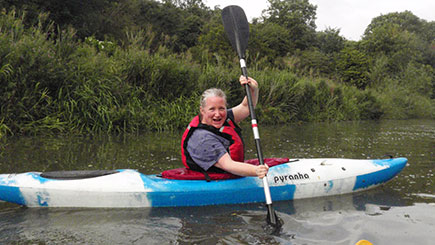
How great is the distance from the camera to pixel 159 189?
2643 mm

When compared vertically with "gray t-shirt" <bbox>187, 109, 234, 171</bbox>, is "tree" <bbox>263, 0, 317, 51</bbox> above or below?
above

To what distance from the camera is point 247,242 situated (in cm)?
199

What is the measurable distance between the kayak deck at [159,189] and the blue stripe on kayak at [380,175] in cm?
11

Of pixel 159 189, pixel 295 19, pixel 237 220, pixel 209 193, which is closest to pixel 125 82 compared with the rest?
pixel 159 189

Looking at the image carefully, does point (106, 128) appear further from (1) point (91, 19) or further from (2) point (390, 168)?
(1) point (91, 19)

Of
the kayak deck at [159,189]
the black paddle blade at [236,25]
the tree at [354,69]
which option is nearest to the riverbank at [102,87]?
the black paddle blade at [236,25]

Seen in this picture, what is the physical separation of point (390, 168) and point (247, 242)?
5.81ft

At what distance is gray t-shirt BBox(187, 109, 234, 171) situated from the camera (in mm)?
2643

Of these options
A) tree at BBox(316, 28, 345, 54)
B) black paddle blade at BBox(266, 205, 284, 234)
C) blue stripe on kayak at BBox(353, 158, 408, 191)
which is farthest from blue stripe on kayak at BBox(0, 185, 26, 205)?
tree at BBox(316, 28, 345, 54)

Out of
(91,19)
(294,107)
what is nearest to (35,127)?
(294,107)

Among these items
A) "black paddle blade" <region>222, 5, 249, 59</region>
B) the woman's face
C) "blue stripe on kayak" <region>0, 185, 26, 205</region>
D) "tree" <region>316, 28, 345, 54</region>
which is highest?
"tree" <region>316, 28, 345, 54</region>

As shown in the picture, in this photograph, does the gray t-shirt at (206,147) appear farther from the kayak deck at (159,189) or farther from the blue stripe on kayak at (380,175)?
the blue stripe on kayak at (380,175)

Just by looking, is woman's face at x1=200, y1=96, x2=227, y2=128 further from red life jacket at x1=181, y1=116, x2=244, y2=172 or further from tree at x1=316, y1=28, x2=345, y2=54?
tree at x1=316, y1=28, x2=345, y2=54

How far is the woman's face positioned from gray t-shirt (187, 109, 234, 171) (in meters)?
0.10
